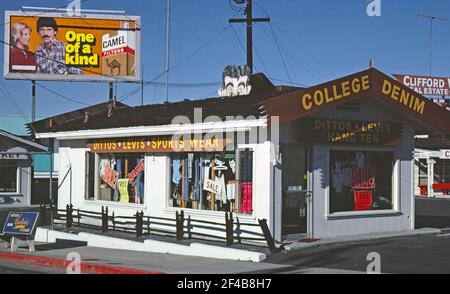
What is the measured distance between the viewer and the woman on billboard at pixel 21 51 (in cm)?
4131

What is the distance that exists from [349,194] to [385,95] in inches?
104

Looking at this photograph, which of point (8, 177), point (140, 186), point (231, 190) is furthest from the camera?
point (8, 177)

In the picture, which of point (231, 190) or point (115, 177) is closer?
point (231, 190)

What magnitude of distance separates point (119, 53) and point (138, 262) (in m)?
30.0

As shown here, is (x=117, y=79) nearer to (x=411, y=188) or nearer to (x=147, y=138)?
(x=147, y=138)

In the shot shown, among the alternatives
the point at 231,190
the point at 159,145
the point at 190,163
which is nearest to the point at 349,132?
the point at 231,190

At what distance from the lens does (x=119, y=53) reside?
4319 centimetres

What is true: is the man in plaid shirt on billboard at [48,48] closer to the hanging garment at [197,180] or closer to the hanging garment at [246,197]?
the hanging garment at [197,180]

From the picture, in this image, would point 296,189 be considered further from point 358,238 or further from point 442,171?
point 442,171

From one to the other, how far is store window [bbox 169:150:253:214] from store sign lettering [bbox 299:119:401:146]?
1.52m

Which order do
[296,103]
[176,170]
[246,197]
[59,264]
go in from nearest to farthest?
[296,103] < [59,264] < [246,197] < [176,170]

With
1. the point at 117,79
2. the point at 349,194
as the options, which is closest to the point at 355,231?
the point at 349,194

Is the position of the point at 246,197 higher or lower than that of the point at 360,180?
lower

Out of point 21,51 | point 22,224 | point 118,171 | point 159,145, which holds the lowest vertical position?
point 22,224
